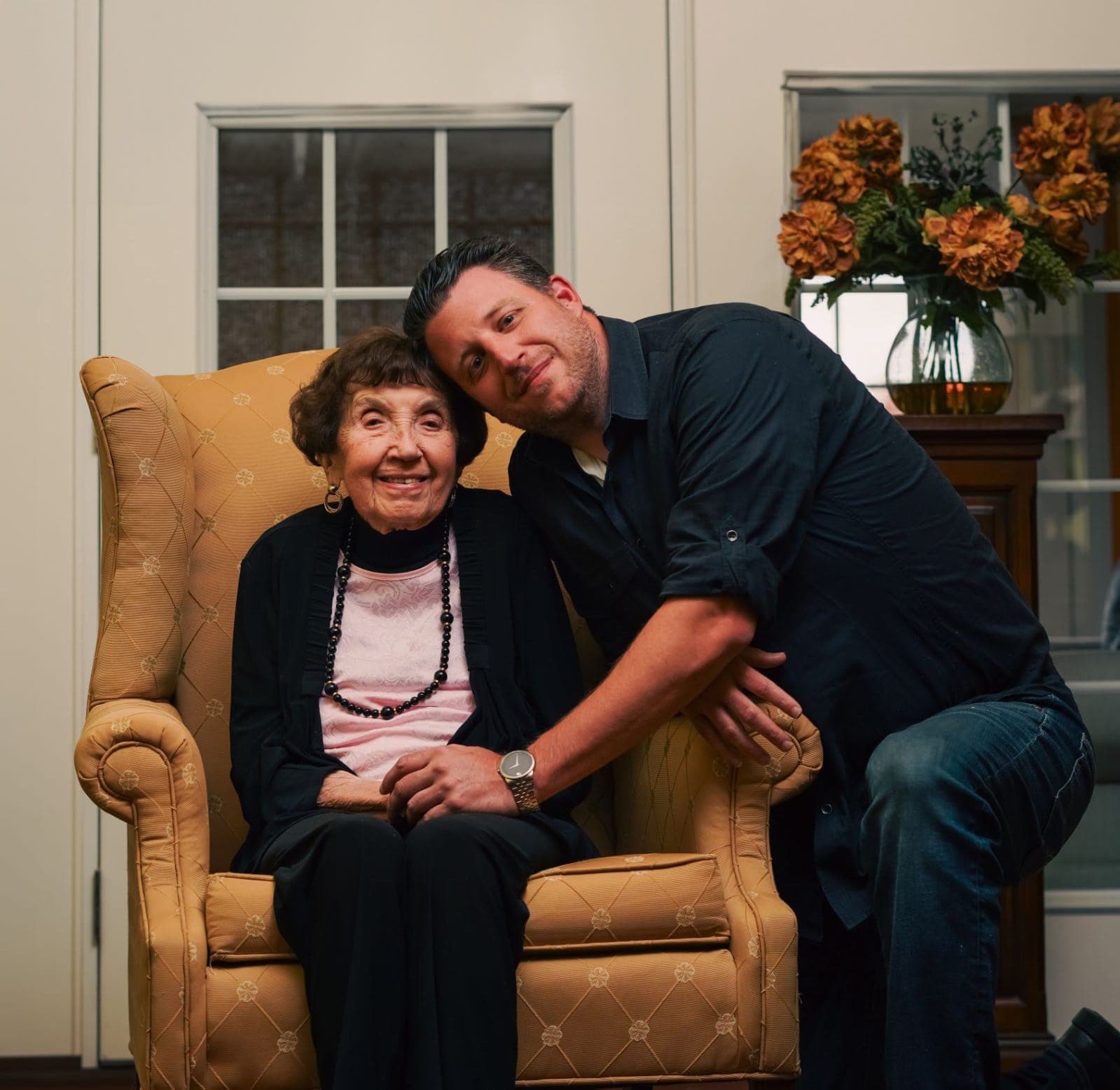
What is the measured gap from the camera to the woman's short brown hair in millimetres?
1794

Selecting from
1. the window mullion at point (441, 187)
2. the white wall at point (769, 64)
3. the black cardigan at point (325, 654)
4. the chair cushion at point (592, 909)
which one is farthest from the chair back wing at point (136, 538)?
the white wall at point (769, 64)

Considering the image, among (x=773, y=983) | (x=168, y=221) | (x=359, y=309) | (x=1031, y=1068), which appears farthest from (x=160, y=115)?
(x=1031, y=1068)

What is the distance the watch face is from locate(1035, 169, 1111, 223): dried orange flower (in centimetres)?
134

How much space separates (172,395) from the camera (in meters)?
2.08

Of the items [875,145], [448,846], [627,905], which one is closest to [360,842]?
[448,846]

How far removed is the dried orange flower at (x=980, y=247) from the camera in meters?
2.17

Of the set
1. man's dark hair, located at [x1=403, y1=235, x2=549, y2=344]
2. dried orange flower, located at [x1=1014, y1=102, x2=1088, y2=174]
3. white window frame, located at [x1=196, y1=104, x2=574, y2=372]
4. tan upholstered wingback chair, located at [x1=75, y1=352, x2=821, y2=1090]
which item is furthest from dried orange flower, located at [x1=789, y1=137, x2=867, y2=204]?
tan upholstered wingback chair, located at [x1=75, y1=352, x2=821, y2=1090]

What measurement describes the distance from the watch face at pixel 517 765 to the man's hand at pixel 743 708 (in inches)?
8.0

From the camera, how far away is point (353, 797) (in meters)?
1.66

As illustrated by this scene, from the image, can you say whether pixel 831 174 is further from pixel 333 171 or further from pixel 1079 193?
pixel 333 171

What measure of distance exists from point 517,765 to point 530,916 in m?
0.19

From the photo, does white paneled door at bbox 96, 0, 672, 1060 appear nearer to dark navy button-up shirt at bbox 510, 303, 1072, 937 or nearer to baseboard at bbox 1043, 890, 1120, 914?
dark navy button-up shirt at bbox 510, 303, 1072, 937

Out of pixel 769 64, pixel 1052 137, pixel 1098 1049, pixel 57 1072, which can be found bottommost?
pixel 57 1072

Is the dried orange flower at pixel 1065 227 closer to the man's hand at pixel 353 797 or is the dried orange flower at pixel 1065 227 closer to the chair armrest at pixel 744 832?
the chair armrest at pixel 744 832
